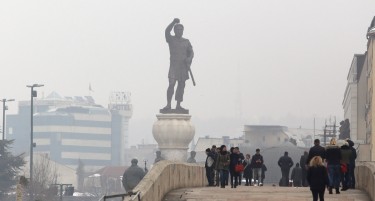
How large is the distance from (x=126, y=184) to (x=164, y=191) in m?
11.0

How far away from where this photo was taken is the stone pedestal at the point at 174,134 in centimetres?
11850

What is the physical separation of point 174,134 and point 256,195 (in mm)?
72738

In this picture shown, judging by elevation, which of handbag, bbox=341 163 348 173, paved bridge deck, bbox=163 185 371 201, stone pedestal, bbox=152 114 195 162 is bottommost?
paved bridge deck, bbox=163 185 371 201

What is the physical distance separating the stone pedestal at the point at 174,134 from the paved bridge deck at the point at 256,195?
221 ft

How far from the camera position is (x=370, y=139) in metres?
106

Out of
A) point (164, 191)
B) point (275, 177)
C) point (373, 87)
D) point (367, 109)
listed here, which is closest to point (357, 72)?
point (275, 177)

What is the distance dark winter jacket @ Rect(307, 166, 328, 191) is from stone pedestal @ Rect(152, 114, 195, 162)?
78595 mm

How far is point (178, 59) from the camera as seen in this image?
12369 cm

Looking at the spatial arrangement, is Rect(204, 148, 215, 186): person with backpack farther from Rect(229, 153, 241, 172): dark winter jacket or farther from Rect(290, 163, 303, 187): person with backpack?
Rect(290, 163, 303, 187): person with backpack

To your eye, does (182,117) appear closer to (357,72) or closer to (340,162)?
(357,72)

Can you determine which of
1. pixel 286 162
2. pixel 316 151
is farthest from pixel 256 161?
pixel 316 151

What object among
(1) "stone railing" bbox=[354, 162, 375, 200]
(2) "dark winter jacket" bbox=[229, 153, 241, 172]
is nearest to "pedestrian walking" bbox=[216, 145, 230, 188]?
(2) "dark winter jacket" bbox=[229, 153, 241, 172]

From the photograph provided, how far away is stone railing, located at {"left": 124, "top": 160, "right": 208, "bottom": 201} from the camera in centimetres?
3948

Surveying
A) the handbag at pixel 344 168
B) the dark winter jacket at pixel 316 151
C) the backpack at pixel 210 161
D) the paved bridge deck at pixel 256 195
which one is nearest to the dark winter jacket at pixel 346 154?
the handbag at pixel 344 168
